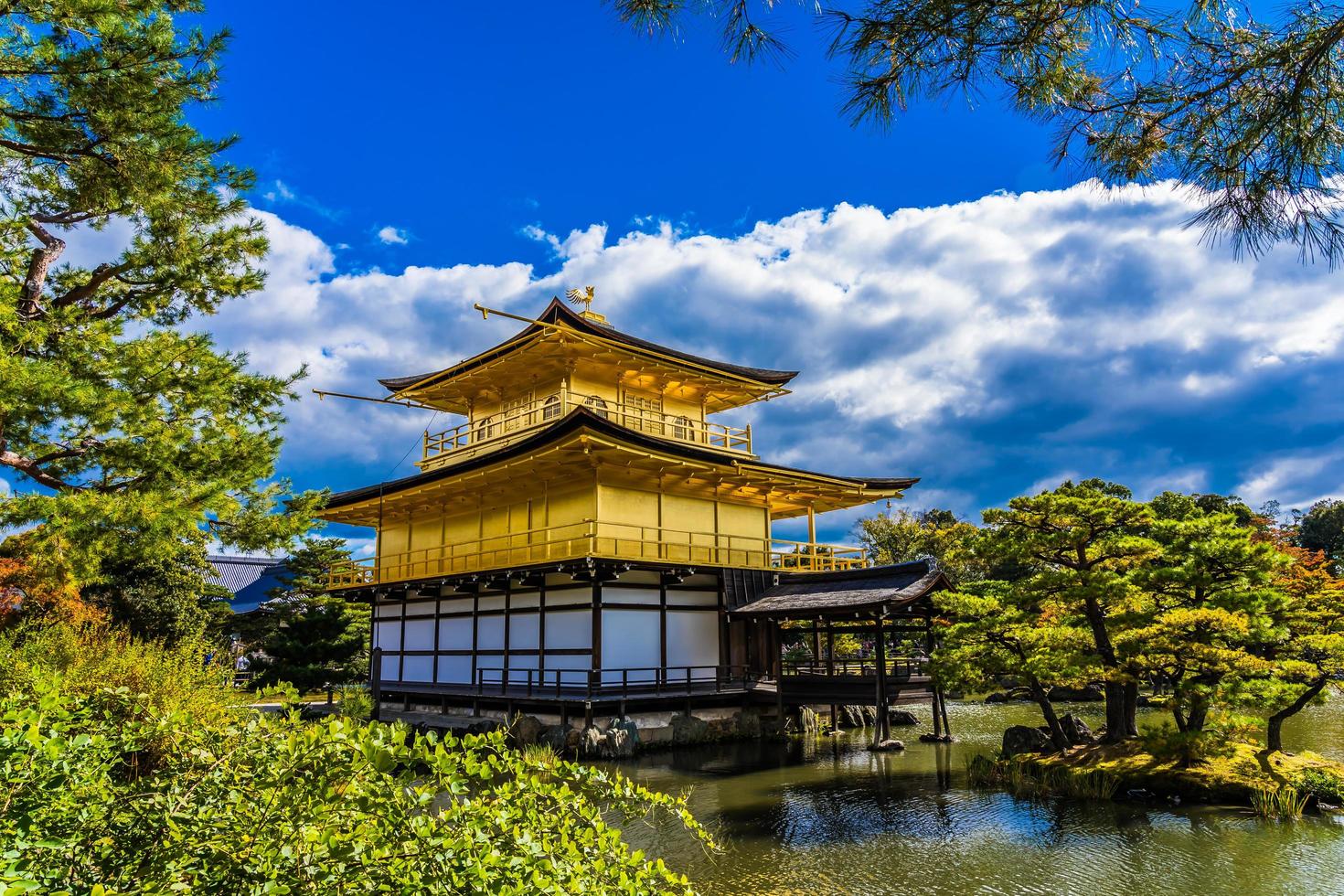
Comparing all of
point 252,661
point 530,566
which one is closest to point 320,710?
point 252,661

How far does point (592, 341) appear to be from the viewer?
69.7 ft

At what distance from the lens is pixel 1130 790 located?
37.8 feet

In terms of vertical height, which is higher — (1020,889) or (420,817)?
(420,817)

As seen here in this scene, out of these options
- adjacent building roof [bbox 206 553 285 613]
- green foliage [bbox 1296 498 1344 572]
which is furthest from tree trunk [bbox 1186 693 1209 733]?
adjacent building roof [bbox 206 553 285 613]

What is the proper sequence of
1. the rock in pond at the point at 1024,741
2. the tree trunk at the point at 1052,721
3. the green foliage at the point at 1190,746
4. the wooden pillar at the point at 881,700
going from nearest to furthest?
the green foliage at the point at 1190,746
the tree trunk at the point at 1052,721
the rock in pond at the point at 1024,741
the wooden pillar at the point at 881,700

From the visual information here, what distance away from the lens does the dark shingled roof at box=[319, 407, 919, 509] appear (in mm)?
17016

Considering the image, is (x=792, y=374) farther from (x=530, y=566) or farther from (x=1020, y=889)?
(x=1020, y=889)

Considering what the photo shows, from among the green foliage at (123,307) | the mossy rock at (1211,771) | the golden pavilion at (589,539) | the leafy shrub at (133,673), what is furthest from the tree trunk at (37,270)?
the mossy rock at (1211,771)

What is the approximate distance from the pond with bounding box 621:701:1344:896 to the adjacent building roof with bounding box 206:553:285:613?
36301 millimetres

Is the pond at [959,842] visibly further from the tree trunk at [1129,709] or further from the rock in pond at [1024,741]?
the tree trunk at [1129,709]

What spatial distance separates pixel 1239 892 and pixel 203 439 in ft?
41.5

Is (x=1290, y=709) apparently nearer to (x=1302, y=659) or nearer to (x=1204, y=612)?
(x=1302, y=659)

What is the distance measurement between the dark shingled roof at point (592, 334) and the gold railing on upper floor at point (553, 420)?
1.74m

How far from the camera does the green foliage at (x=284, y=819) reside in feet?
8.90
